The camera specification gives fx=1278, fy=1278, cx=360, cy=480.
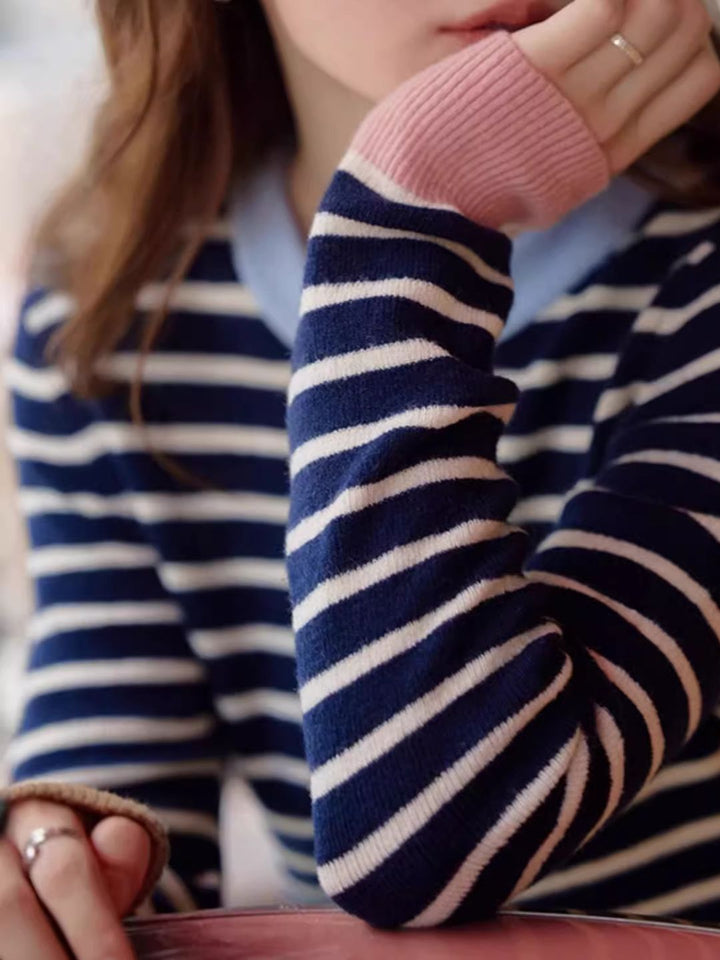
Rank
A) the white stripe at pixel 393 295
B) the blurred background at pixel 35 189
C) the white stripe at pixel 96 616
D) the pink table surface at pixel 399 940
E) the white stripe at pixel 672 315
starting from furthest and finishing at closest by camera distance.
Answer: the blurred background at pixel 35 189 < the white stripe at pixel 96 616 < the white stripe at pixel 672 315 < the white stripe at pixel 393 295 < the pink table surface at pixel 399 940

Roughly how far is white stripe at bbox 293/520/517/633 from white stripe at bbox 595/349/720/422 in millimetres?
180

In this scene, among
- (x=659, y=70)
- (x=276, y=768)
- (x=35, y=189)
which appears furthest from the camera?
(x=35, y=189)

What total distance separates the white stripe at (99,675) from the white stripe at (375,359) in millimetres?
295

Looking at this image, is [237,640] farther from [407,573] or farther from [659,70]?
[659,70]

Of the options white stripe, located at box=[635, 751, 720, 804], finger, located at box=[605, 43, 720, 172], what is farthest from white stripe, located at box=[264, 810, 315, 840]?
finger, located at box=[605, 43, 720, 172]

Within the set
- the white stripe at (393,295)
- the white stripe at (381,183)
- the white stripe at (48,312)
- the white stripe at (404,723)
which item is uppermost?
the white stripe at (381,183)

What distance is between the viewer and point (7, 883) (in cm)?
52

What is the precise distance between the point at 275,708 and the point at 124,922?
28 centimetres

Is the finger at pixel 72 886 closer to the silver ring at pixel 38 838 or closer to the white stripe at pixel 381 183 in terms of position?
the silver ring at pixel 38 838

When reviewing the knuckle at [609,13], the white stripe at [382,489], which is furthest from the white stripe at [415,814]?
the knuckle at [609,13]

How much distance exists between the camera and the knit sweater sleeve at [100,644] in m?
0.76

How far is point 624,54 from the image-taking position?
59 centimetres

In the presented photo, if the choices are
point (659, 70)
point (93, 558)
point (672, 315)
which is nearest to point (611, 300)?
point (672, 315)

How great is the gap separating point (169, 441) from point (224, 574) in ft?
0.29
